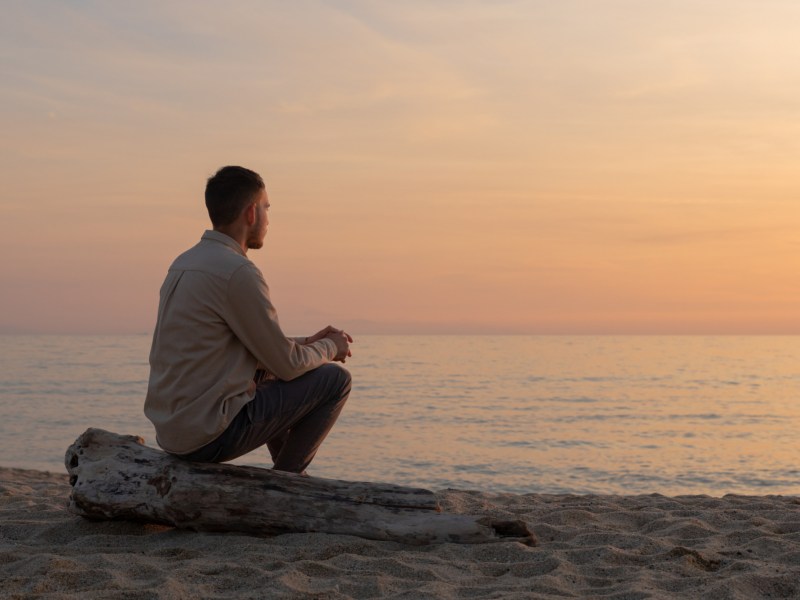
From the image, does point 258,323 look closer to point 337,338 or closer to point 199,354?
point 199,354

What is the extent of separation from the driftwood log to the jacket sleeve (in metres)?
0.76

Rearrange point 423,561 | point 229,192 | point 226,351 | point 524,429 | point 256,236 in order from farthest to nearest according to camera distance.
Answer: point 524,429
point 256,236
point 229,192
point 226,351
point 423,561

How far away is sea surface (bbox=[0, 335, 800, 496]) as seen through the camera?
1269cm

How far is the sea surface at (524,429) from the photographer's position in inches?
500

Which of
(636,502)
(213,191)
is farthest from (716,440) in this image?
(213,191)

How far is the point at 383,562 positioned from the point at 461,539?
A: 60 centimetres

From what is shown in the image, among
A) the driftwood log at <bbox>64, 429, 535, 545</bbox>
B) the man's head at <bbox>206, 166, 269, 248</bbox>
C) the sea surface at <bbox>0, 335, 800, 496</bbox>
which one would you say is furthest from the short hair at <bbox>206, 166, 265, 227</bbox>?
the sea surface at <bbox>0, 335, 800, 496</bbox>

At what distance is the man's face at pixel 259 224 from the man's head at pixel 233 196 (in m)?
0.01

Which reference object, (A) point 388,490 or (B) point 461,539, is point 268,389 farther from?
(B) point 461,539

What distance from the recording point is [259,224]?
4.74 metres

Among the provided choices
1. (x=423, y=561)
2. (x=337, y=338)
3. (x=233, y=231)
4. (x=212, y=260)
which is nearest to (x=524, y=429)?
(x=337, y=338)

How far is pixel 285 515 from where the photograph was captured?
4.77 m

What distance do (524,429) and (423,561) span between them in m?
14.7

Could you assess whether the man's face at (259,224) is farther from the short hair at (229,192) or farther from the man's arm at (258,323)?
the man's arm at (258,323)
